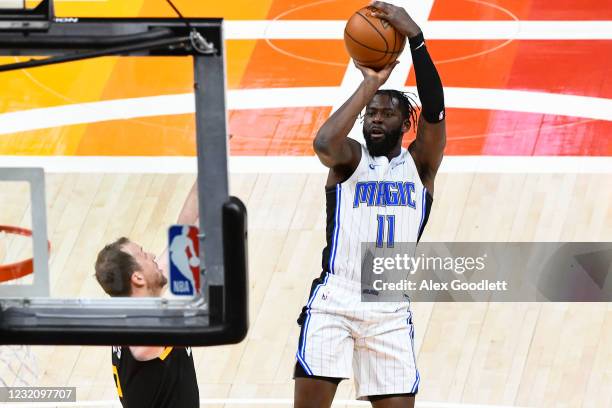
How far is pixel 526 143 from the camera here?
408 inches

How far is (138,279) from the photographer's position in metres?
5.66

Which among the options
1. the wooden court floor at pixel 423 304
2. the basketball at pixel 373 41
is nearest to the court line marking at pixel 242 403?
the wooden court floor at pixel 423 304

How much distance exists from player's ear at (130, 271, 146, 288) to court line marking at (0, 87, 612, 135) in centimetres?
519

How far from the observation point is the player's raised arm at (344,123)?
625 centimetres

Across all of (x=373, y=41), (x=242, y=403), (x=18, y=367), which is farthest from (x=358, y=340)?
(x=18, y=367)

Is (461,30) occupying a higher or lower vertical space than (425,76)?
lower

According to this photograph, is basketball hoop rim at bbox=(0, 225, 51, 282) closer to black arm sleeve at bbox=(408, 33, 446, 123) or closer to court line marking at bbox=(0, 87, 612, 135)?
black arm sleeve at bbox=(408, 33, 446, 123)

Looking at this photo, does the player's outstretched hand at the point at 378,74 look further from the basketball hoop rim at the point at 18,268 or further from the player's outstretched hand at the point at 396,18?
the basketball hoop rim at the point at 18,268

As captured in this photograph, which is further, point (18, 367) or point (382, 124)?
point (18, 367)

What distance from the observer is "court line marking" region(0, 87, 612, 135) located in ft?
35.3

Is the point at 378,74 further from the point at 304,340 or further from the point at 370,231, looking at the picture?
the point at 304,340

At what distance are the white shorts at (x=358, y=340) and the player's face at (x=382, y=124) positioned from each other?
2.30 feet

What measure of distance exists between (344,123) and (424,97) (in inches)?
18.1

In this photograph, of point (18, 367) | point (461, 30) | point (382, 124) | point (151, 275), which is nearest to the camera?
point (151, 275)
